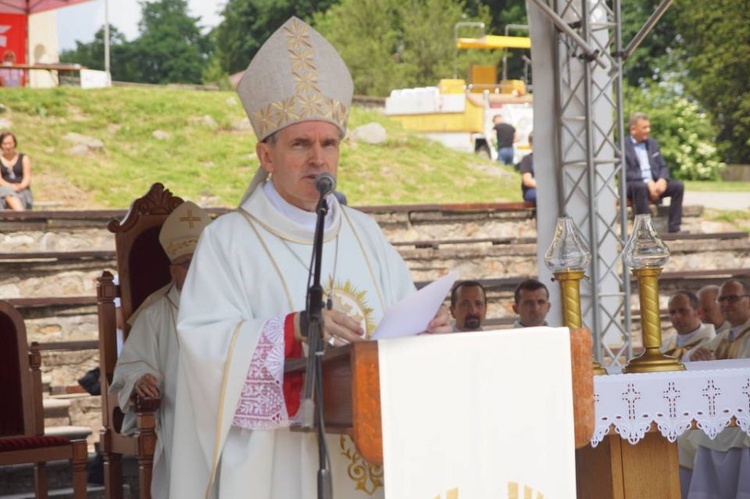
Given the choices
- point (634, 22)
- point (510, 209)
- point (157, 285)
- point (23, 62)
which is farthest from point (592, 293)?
point (634, 22)

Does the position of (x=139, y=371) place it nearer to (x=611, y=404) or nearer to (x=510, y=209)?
(x=611, y=404)

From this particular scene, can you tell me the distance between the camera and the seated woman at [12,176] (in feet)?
42.3

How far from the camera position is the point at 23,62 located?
2150cm

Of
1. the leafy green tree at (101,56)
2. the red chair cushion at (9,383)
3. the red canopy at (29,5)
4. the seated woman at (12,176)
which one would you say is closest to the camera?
the red chair cushion at (9,383)

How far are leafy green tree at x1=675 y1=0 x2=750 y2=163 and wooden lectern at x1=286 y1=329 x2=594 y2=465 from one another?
94.0 feet

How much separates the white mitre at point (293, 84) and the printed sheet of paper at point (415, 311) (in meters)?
0.83

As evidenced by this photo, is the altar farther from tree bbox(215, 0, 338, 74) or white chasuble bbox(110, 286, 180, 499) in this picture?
tree bbox(215, 0, 338, 74)

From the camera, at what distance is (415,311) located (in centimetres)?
279

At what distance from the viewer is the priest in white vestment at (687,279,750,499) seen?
6.88 m

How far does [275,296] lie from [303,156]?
1.23 ft

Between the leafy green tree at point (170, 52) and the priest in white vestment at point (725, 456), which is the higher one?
the leafy green tree at point (170, 52)

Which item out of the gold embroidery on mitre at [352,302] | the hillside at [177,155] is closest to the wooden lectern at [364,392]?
the gold embroidery on mitre at [352,302]

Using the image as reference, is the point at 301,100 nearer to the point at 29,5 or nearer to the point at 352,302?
the point at 352,302

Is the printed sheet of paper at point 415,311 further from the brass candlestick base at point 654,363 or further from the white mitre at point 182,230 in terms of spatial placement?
the white mitre at point 182,230
